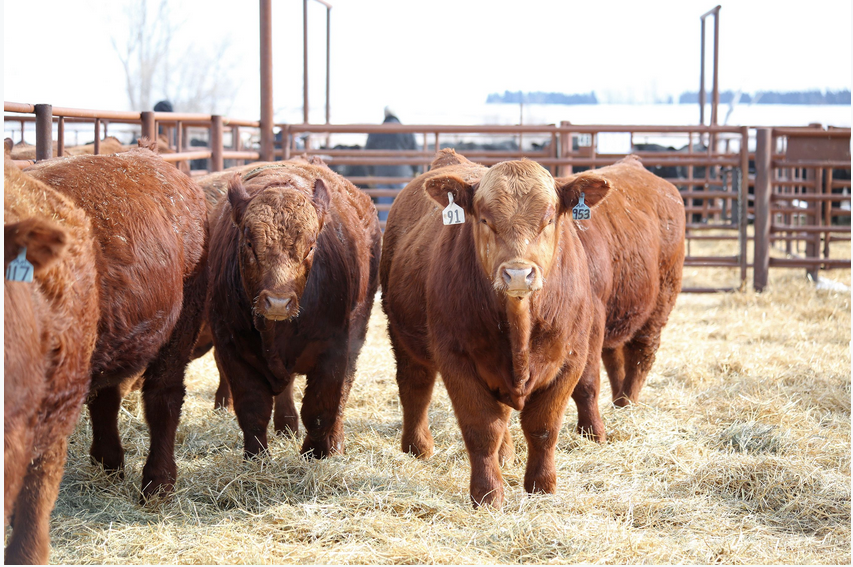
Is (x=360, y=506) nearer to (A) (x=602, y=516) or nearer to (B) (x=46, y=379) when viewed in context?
(A) (x=602, y=516)

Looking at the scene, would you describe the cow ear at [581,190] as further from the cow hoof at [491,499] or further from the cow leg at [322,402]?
the cow leg at [322,402]

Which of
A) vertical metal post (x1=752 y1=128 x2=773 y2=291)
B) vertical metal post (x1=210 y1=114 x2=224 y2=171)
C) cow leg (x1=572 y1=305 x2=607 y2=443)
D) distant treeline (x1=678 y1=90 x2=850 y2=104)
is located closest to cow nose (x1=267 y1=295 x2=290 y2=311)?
cow leg (x1=572 y1=305 x2=607 y2=443)

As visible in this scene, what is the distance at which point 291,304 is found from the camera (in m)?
3.47

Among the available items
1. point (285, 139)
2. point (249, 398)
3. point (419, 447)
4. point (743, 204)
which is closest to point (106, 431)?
point (249, 398)

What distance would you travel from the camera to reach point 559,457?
416 centimetres

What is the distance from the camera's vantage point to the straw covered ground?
2.99 m

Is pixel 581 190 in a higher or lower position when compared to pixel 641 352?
higher

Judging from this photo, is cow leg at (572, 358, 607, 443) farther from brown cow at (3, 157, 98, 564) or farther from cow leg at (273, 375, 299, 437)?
brown cow at (3, 157, 98, 564)

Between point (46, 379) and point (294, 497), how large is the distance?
127cm

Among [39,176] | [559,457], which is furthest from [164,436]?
[559,457]

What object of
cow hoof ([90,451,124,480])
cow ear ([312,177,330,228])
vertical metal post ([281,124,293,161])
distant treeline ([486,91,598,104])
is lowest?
cow hoof ([90,451,124,480])

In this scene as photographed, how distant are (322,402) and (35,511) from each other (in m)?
1.56

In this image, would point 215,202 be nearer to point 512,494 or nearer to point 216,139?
point 216,139

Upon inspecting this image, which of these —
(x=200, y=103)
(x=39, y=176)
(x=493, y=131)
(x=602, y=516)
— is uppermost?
(x=200, y=103)
